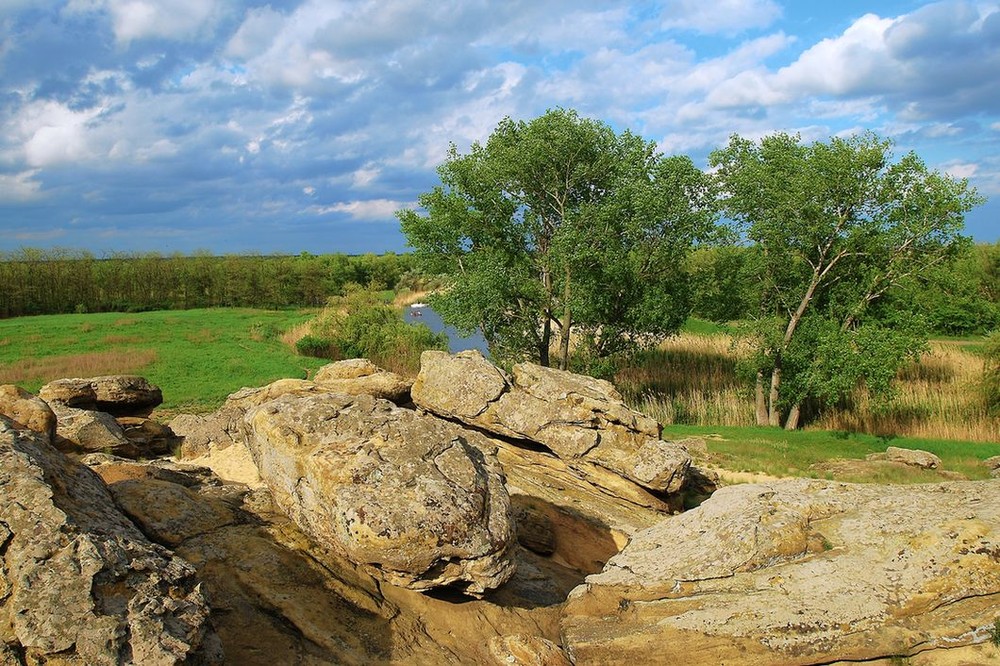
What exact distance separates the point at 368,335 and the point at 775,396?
81.6ft

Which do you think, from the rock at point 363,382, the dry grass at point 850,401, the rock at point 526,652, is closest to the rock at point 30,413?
the rock at point 363,382

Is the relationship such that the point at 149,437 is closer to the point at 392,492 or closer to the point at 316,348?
the point at 392,492

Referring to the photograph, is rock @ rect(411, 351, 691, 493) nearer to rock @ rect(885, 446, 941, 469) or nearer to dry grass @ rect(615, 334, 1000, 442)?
rock @ rect(885, 446, 941, 469)

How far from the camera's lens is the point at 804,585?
7.68 m

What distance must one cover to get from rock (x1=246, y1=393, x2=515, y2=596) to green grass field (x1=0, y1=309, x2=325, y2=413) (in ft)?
63.5

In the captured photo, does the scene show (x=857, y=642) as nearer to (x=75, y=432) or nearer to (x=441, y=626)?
(x=441, y=626)

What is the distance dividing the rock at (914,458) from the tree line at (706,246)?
4319 millimetres

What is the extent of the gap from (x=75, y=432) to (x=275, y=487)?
8156 millimetres

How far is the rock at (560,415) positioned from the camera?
13469mm

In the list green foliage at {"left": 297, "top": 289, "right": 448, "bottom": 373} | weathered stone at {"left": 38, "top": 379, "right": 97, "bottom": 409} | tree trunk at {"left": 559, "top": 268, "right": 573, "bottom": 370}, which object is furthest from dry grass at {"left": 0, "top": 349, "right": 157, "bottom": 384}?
tree trunk at {"left": 559, "top": 268, "right": 573, "bottom": 370}

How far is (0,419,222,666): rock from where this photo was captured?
511 cm

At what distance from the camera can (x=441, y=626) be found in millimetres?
8258

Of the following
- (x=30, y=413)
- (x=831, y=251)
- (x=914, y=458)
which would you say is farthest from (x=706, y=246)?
(x=30, y=413)

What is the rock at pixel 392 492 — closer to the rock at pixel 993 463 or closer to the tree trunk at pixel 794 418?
the rock at pixel 993 463
